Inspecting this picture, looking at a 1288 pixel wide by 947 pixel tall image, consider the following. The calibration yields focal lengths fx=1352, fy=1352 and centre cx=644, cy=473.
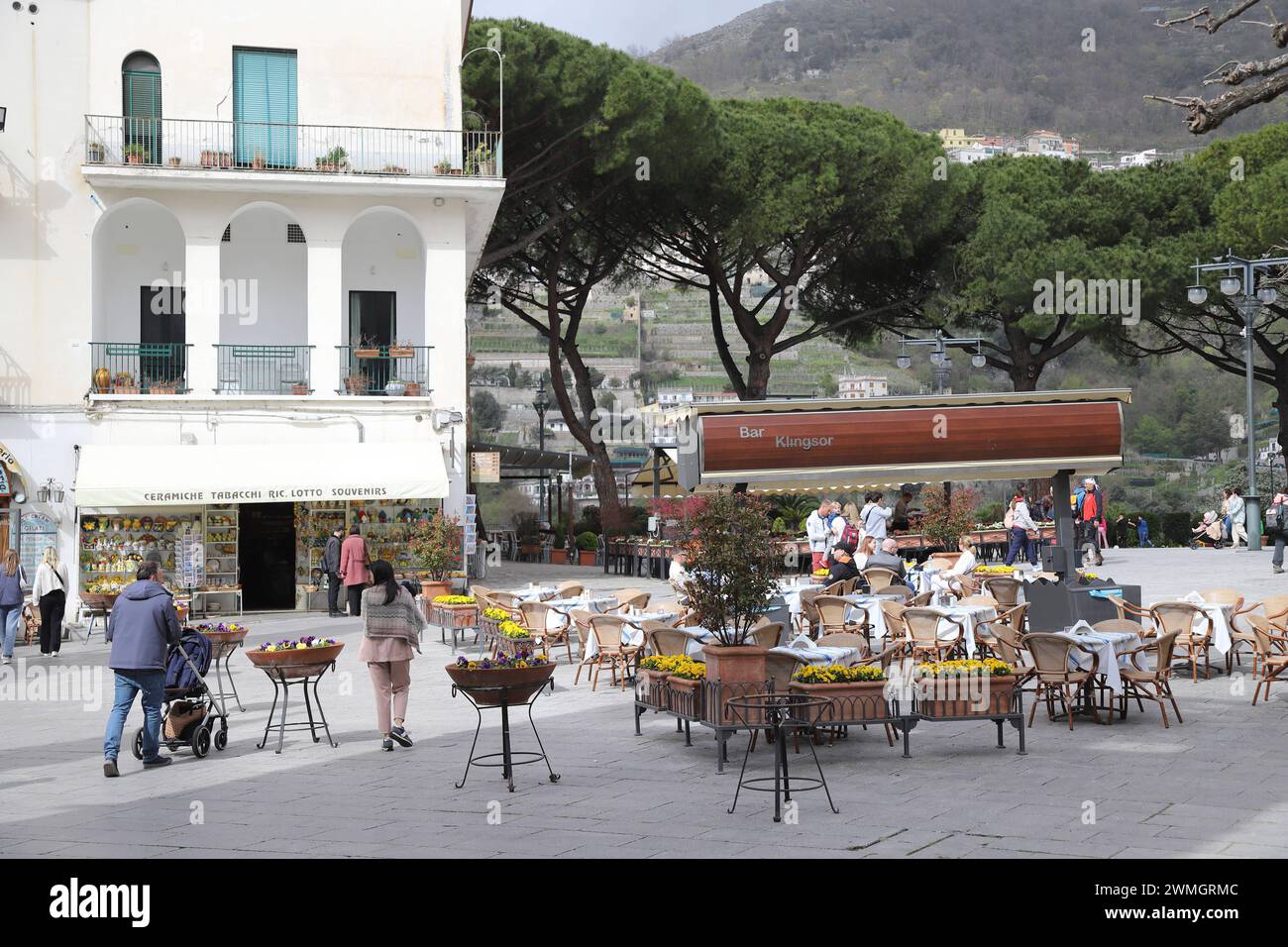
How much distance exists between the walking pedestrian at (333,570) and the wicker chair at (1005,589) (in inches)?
438

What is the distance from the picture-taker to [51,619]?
56.1 feet

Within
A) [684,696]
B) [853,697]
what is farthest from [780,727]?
[684,696]

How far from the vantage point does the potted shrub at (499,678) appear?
28.7ft

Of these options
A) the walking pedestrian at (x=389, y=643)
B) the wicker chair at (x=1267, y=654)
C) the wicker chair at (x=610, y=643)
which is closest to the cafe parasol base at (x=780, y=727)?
the walking pedestrian at (x=389, y=643)

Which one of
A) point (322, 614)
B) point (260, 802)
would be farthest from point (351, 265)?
point (260, 802)

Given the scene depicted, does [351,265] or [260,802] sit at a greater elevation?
[351,265]

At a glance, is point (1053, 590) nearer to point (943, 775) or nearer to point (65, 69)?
point (943, 775)

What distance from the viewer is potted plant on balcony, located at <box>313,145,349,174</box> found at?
24141mm

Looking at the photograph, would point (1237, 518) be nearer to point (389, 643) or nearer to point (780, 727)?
point (389, 643)

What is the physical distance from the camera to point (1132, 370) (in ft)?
263

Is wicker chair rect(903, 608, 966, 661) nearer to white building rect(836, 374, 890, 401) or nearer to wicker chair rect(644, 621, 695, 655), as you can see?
wicker chair rect(644, 621, 695, 655)

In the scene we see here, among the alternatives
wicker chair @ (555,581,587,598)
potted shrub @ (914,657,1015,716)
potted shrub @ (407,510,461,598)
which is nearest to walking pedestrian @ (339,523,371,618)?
potted shrub @ (407,510,461,598)

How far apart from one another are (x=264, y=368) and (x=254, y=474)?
2825mm
